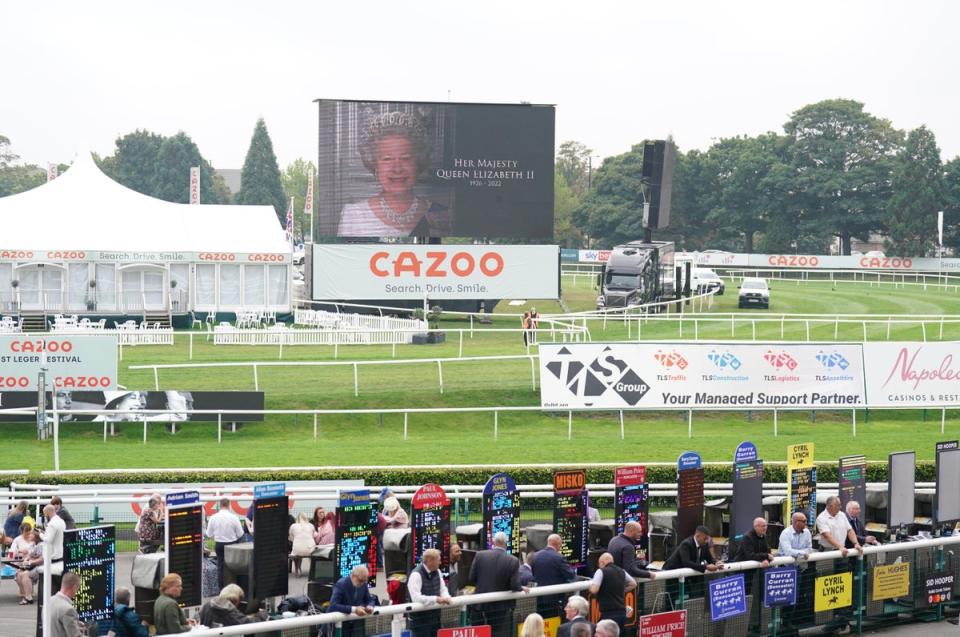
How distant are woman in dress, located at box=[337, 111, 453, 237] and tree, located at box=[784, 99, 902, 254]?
4500cm

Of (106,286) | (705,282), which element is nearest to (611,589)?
(106,286)

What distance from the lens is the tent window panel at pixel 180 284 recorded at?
41938 mm

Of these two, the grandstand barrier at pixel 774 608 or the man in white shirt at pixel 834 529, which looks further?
the man in white shirt at pixel 834 529

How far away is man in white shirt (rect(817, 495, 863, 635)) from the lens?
531 inches

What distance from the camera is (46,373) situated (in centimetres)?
2473

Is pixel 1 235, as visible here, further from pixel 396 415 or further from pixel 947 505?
pixel 947 505

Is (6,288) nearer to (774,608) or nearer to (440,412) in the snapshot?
(440,412)

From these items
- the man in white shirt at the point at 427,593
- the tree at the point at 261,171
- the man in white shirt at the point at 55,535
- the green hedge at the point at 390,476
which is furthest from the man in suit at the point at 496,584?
the tree at the point at 261,171

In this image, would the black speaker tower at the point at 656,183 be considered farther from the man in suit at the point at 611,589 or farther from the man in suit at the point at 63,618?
the man in suit at the point at 63,618

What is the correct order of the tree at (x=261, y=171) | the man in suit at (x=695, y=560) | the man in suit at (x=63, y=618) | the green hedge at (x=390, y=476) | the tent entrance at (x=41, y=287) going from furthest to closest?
the tree at (x=261, y=171) → the tent entrance at (x=41, y=287) → the green hedge at (x=390, y=476) → the man in suit at (x=695, y=560) → the man in suit at (x=63, y=618)

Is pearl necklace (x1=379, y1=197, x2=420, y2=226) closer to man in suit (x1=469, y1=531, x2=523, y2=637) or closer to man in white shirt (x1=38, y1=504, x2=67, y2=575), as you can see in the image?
man in white shirt (x1=38, y1=504, x2=67, y2=575)

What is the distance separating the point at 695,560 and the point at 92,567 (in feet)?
17.8

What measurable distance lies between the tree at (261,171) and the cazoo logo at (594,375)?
95475 millimetres

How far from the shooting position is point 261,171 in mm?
120125
